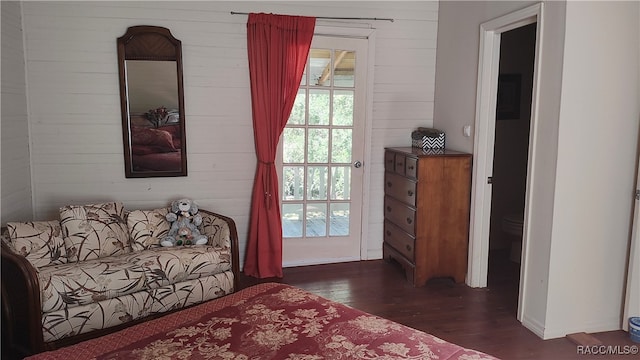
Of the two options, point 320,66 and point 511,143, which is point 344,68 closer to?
point 320,66

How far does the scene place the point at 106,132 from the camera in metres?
4.11

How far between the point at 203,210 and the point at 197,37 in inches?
56.9

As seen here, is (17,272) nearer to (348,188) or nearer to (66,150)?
(66,150)

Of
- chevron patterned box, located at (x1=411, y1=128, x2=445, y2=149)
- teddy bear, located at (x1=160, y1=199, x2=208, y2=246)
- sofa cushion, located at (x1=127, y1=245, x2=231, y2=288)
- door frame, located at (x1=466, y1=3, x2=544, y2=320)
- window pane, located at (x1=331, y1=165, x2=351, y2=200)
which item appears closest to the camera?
sofa cushion, located at (x1=127, y1=245, x2=231, y2=288)

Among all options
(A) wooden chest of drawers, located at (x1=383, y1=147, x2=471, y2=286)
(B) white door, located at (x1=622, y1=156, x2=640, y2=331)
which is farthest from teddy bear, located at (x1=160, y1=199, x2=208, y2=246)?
(B) white door, located at (x1=622, y1=156, x2=640, y2=331)

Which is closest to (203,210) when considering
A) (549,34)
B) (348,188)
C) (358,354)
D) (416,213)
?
(348,188)

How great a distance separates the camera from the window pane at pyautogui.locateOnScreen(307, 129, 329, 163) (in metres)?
4.62

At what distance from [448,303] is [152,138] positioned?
8.88 ft

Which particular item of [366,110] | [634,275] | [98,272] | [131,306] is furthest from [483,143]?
[98,272]

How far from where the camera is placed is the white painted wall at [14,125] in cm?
350

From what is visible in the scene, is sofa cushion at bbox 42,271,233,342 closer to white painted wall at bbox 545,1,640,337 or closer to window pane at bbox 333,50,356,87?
window pane at bbox 333,50,356,87

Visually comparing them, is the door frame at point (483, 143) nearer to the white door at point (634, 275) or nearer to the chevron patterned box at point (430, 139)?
the chevron patterned box at point (430, 139)

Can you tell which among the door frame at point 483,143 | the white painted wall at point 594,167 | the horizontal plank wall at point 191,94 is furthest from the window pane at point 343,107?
the white painted wall at point 594,167

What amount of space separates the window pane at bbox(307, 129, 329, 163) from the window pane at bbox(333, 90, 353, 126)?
6.3 inches
